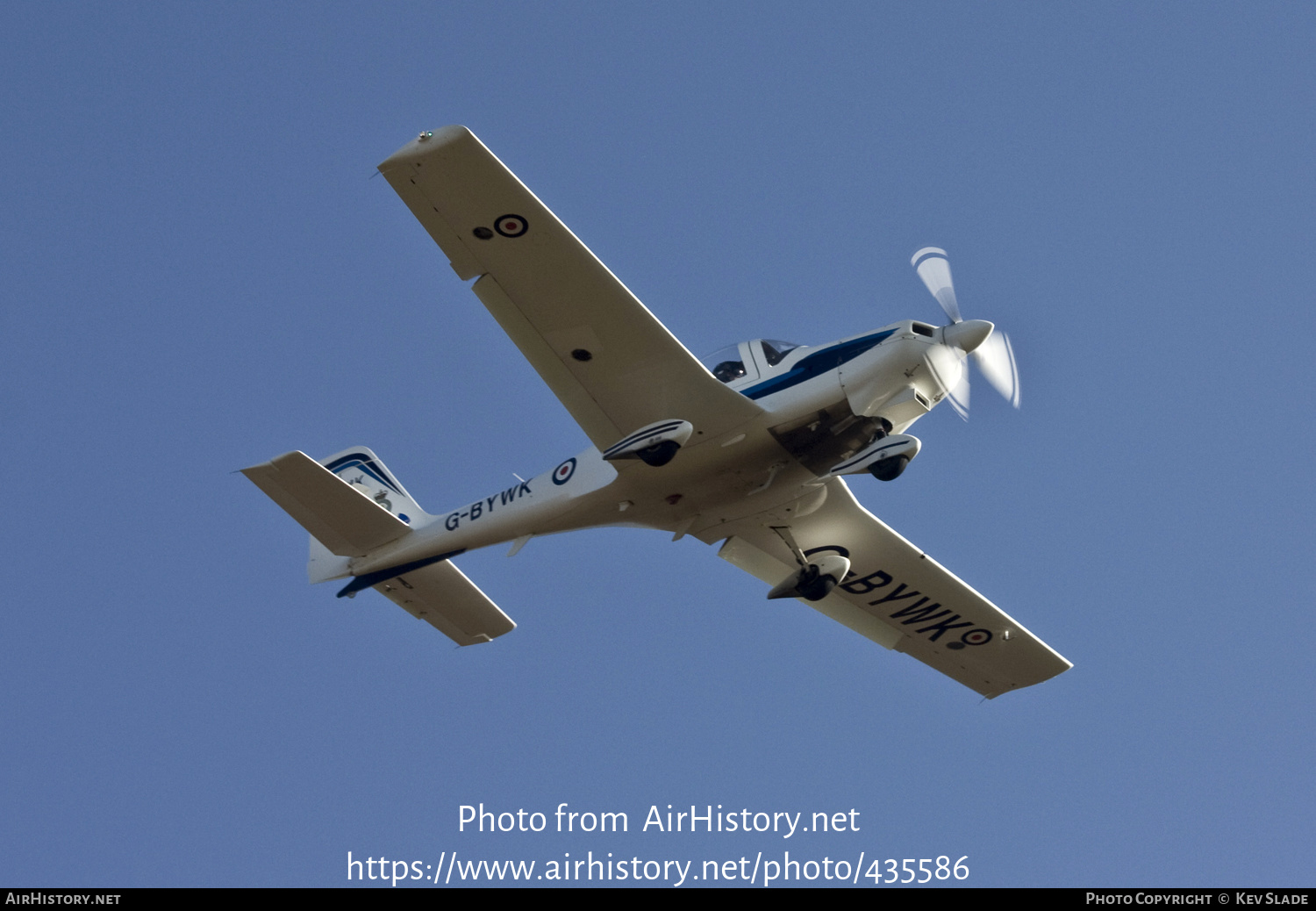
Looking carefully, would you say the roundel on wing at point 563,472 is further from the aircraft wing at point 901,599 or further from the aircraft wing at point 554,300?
the aircraft wing at point 901,599

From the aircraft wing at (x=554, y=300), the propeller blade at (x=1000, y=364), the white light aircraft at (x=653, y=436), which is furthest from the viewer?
the propeller blade at (x=1000, y=364)

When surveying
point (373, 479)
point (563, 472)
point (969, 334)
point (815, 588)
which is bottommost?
point (815, 588)

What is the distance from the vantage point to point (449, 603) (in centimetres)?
1956

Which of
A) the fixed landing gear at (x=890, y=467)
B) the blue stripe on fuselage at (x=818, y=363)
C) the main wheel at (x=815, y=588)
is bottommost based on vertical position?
the main wheel at (x=815, y=588)

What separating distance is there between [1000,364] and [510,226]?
21.1 feet

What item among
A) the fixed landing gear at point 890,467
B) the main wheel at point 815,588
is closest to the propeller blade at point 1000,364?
the fixed landing gear at point 890,467

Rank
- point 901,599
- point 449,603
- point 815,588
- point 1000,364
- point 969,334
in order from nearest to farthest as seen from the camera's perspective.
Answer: point 969,334, point 1000,364, point 815,588, point 449,603, point 901,599

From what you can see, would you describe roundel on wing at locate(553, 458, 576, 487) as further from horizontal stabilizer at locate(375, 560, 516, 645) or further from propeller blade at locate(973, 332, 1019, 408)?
propeller blade at locate(973, 332, 1019, 408)

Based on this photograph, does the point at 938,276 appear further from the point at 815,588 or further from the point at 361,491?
the point at 361,491

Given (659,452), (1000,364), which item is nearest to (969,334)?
(1000,364)

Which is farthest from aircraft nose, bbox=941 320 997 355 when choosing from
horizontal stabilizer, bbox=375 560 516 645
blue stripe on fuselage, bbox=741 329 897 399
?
horizontal stabilizer, bbox=375 560 516 645

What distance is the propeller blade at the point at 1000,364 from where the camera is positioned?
1688cm

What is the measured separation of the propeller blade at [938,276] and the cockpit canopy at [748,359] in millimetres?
1791

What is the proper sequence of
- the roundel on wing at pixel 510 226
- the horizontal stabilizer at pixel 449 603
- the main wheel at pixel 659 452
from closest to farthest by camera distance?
the roundel on wing at pixel 510 226 < the main wheel at pixel 659 452 < the horizontal stabilizer at pixel 449 603
